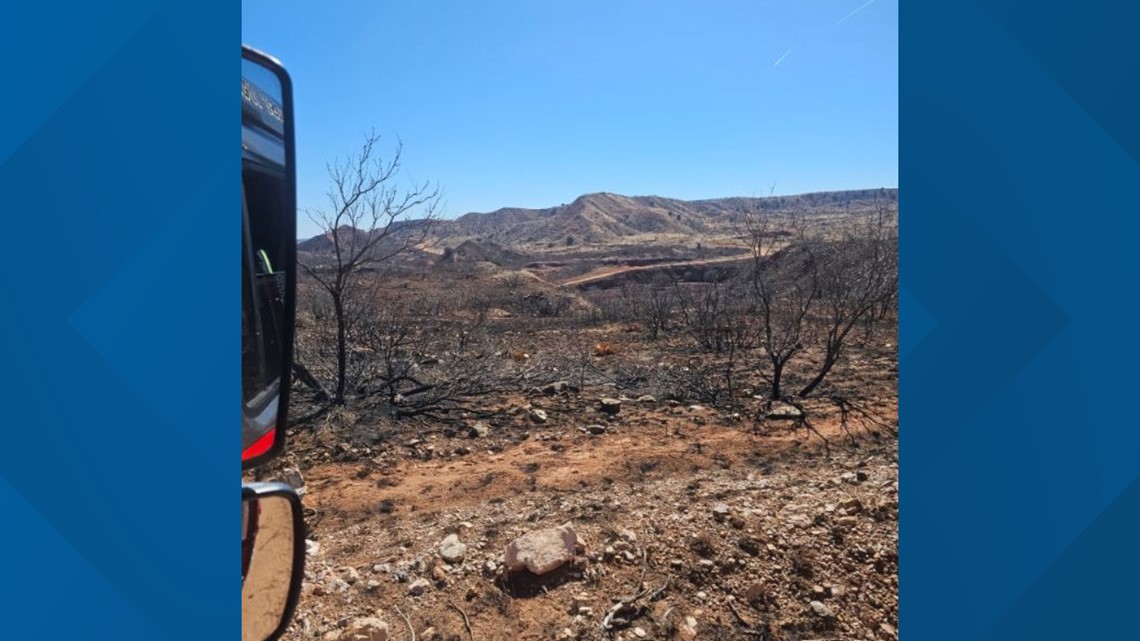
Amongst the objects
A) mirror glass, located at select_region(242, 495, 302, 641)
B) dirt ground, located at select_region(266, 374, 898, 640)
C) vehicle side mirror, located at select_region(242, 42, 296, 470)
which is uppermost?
vehicle side mirror, located at select_region(242, 42, 296, 470)

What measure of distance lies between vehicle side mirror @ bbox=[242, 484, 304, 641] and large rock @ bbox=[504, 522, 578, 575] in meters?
2.29

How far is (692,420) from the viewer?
22.3 feet

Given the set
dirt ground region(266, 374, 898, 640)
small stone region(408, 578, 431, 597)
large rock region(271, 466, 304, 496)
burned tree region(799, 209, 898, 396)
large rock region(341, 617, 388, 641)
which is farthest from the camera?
burned tree region(799, 209, 898, 396)

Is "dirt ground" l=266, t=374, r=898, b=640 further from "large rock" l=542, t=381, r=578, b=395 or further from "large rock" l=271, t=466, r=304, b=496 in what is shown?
"large rock" l=542, t=381, r=578, b=395

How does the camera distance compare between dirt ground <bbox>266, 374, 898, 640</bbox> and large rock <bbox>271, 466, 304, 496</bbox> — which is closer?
dirt ground <bbox>266, 374, 898, 640</bbox>

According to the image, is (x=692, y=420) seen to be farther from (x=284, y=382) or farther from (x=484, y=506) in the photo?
(x=284, y=382)

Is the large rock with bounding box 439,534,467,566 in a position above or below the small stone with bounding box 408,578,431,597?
above

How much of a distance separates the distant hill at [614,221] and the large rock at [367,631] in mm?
33296

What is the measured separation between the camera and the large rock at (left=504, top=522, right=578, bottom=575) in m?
3.46

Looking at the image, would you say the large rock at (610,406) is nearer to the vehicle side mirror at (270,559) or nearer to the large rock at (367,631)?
the large rock at (367,631)

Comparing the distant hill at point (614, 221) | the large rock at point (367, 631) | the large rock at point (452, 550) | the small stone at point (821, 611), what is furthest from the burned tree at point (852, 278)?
the distant hill at point (614, 221)

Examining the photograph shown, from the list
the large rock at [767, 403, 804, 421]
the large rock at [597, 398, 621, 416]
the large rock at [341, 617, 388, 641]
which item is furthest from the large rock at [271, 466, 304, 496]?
the large rock at [767, 403, 804, 421]

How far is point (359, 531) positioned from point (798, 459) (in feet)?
12.2

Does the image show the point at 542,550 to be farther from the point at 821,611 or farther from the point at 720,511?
the point at 821,611
